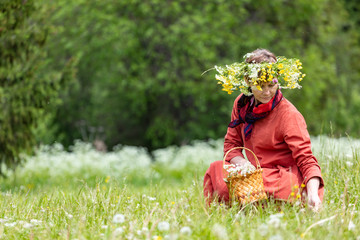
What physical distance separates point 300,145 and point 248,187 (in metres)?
0.45

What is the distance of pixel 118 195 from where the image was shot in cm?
332

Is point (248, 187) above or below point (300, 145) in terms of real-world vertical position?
below

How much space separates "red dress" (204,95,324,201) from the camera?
3.05 meters

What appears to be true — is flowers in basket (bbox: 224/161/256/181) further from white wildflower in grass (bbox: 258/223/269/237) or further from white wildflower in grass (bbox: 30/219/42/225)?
white wildflower in grass (bbox: 30/219/42/225)

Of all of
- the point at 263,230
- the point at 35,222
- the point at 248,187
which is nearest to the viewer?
the point at 263,230

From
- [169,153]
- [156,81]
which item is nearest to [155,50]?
[156,81]

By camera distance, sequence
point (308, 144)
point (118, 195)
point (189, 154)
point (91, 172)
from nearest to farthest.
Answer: point (308, 144), point (118, 195), point (91, 172), point (189, 154)

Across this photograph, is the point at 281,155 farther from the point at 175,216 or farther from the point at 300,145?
the point at 175,216

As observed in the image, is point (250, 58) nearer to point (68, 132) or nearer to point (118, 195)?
point (118, 195)

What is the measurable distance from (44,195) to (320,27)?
1208cm

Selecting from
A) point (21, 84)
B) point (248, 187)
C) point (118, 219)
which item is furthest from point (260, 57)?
point (21, 84)

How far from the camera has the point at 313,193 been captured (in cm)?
292

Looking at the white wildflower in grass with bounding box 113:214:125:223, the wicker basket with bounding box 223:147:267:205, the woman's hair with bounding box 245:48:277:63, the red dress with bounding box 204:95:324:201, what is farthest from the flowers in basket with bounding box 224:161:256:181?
the white wildflower in grass with bounding box 113:214:125:223

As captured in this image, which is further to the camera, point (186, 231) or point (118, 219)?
point (118, 219)
